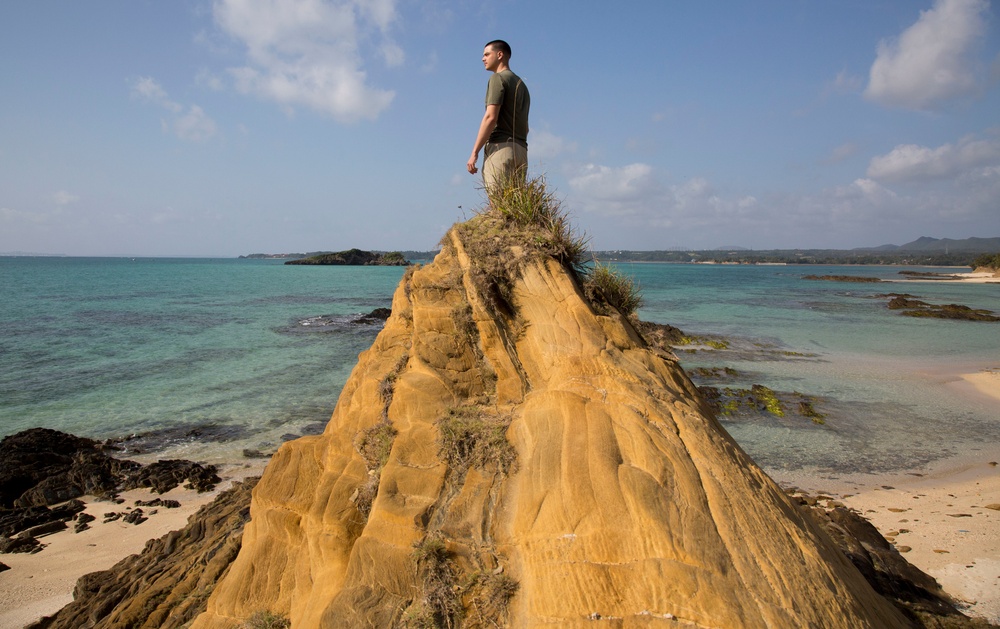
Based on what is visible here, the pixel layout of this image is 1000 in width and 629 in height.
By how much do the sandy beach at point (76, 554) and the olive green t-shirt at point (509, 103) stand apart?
743 cm

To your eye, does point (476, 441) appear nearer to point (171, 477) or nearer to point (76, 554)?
point (76, 554)

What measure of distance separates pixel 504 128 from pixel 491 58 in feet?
2.20

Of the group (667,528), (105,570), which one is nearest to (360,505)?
(667,528)

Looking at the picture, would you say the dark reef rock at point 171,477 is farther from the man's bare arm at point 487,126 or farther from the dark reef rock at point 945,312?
the dark reef rock at point 945,312

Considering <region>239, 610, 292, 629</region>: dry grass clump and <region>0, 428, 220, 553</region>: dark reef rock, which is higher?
<region>239, 610, 292, 629</region>: dry grass clump

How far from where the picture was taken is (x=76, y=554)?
7.82 metres

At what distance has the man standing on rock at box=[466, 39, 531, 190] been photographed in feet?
16.7

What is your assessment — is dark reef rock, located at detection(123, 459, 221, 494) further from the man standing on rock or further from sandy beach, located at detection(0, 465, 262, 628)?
the man standing on rock

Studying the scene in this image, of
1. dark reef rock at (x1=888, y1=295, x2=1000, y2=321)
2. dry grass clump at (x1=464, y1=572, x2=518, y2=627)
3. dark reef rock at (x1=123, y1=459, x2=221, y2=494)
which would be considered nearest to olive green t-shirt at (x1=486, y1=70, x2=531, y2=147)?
dry grass clump at (x1=464, y1=572, x2=518, y2=627)

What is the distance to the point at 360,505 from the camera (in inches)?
166

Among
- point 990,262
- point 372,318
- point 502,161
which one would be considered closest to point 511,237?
point 502,161

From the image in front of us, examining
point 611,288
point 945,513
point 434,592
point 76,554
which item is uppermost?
point 611,288

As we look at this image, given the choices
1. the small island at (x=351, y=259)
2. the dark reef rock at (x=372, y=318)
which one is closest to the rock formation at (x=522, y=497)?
the dark reef rock at (x=372, y=318)

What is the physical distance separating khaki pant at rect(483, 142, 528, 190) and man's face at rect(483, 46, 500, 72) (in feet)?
2.32
